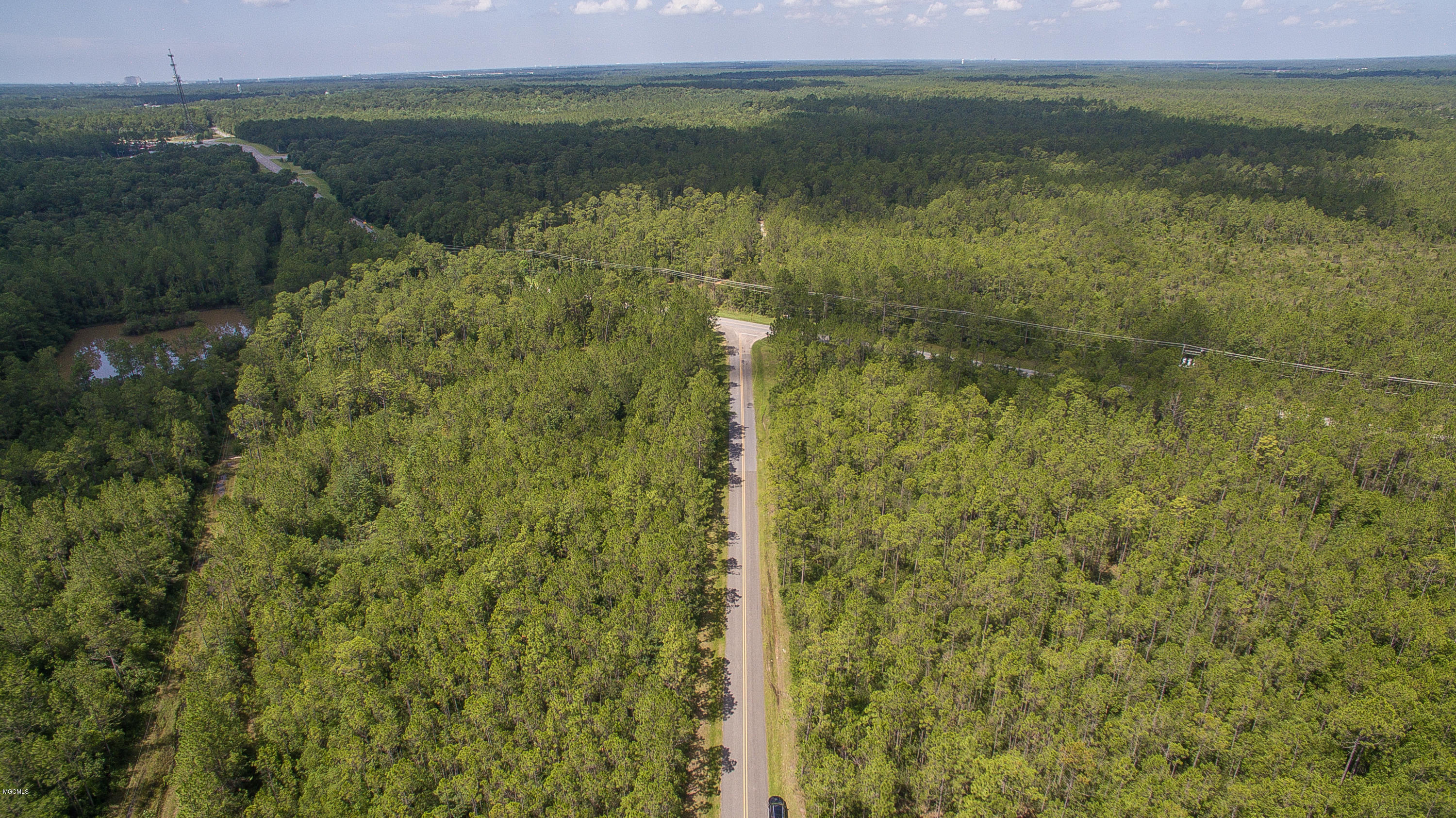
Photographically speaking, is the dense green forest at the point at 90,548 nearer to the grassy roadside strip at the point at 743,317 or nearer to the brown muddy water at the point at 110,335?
the brown muddy water at the point at 110,335

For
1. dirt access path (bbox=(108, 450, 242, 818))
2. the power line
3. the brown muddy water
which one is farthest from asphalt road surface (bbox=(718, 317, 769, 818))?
the brown muddy water

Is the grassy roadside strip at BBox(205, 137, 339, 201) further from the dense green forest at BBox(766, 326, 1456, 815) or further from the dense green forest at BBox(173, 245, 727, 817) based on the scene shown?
the dense green forest at BBox(766, 326, 1456, 815)

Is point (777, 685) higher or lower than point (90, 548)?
lower

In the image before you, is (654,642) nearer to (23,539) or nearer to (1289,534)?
(1289,534)

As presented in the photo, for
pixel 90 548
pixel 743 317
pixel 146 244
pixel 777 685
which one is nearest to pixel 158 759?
pixel 90 548

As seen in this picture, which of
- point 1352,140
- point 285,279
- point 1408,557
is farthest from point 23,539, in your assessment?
point 1352,140

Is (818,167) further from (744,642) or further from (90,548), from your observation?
(90,548)

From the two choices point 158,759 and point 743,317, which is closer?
point 158,759
